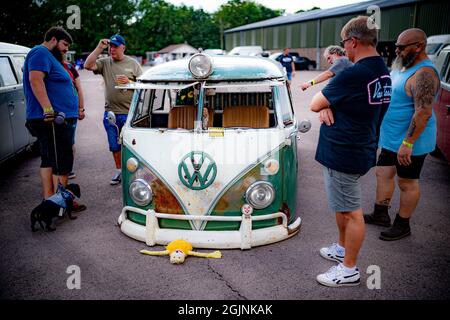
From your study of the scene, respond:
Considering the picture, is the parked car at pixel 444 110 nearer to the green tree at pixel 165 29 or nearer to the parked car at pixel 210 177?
the parked car at pixel 210 177

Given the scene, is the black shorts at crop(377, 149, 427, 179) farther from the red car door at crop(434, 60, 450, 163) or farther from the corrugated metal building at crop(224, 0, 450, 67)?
the corrugated metal building at crop(224, 0, 450, 67)

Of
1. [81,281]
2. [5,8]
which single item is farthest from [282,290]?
[5,8]

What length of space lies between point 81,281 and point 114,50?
3383 millimetres

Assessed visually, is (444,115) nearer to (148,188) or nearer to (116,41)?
(148,188)

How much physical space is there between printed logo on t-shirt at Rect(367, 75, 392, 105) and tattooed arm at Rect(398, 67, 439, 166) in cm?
86

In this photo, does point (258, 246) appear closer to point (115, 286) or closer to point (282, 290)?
point (282, 290)

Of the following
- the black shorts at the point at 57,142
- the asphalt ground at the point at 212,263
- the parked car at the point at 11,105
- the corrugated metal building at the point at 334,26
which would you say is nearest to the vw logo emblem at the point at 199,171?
the asphalt ground at the point at 212,263

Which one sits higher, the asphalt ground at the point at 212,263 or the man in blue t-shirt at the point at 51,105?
the man in blue t-shirt at the point at 51,105

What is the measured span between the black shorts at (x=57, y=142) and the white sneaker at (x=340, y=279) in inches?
123

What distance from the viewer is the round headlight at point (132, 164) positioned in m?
3.73

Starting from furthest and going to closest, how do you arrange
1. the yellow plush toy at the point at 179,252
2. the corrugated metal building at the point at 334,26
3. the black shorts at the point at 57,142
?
1. the corrugated metal building at the point at 334,26
2. the black shorts at the point at 57,142
3. the yellow plush toy at the point at 179,252

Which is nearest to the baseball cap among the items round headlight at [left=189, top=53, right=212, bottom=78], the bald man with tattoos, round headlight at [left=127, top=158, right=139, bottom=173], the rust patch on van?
round headlight at [left=189, top=53, right=212, bottom=78]

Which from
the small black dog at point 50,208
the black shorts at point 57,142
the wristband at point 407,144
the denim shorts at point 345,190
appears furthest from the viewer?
the black shorts at point 57,142
